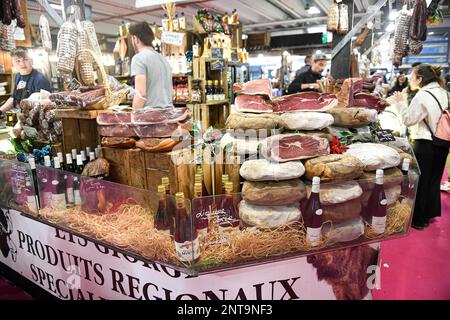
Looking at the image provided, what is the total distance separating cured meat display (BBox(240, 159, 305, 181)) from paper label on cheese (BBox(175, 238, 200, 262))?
1.52ft

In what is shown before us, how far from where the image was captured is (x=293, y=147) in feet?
6.17

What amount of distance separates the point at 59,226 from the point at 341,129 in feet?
6.65

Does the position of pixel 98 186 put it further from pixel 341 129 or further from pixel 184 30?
pixel 184 30

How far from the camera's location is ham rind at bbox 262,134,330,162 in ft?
6.03

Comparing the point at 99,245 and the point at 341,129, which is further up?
the point at 341,129

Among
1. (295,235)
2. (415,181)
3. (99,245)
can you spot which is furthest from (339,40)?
(99,245)

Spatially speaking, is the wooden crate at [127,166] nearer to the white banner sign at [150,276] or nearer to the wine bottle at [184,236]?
the white banner sign at [150,276]

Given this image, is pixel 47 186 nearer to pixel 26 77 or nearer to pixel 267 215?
pixel 267 215

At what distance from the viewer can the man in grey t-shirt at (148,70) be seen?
3168 mm

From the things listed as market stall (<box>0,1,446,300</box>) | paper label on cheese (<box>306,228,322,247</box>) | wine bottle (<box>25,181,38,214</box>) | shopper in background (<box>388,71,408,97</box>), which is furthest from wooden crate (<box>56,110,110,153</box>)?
shopper in background (<box>388,71,408,97</box>)

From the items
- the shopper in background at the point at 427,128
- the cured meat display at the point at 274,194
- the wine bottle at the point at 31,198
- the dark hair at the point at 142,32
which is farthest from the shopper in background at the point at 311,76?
the wine bottle at the point at 31,198

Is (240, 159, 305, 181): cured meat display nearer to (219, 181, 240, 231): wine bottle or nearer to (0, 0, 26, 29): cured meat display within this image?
(219, 181, 240, 231): wine bottle

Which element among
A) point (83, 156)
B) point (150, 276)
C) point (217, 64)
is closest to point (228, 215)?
point (150, 276)
